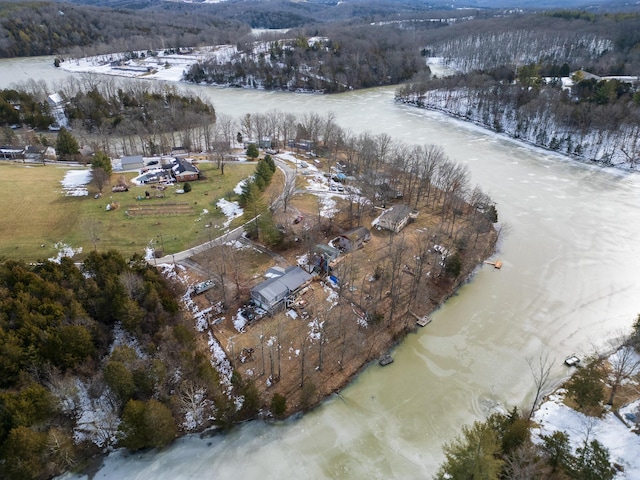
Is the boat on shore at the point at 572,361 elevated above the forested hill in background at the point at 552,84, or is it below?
below

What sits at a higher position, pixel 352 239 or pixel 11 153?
pixel 11 153

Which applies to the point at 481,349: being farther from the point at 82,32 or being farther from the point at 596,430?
the point at 82,32

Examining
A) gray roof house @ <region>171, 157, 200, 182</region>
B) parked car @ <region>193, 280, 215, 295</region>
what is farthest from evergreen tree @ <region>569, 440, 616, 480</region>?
gray roof house @ <region>171, 157, 200, 182</region>

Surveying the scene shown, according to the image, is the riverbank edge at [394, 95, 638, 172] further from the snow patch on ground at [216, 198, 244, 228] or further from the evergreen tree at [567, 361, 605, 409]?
the snow patch on ground at [216, 198, 244, 228]

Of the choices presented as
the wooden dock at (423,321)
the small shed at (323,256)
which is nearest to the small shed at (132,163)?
the small shed at (323,256)

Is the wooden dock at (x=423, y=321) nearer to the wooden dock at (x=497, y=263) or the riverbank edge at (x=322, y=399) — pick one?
the riverbank edge at (x=322, y=399)

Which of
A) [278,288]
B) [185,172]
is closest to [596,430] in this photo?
[278,288]

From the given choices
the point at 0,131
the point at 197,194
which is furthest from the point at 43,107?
the point at 197,194
